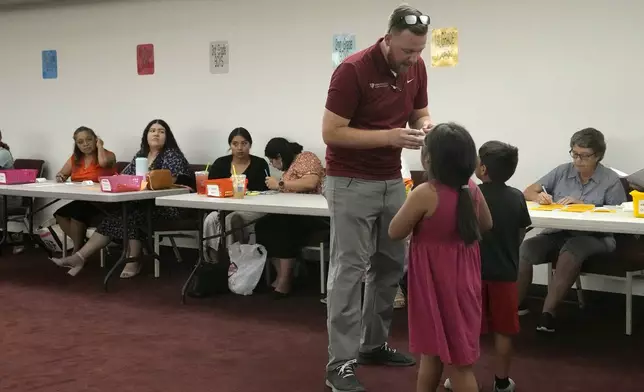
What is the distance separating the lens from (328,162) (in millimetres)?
2770

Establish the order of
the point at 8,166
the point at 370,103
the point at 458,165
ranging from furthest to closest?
the point at 8,166, the point at 370,103, the point at 458,165

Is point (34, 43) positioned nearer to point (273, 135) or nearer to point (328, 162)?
point (273, 135)

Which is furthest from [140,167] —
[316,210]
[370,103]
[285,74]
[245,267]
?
[370,103]

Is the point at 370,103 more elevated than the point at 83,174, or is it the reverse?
the point at 370,103

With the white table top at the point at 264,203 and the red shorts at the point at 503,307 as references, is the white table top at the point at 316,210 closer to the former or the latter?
the white table top at the point at 264,203

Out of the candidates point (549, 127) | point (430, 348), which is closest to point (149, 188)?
point (549, 127)

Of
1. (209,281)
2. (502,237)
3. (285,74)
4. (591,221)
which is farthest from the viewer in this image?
(285,74)

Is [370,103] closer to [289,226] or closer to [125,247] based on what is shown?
[289,226]

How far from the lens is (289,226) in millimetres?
4453

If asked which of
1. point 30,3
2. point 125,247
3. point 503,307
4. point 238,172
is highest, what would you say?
point 30,3

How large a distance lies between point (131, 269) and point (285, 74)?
185 cm

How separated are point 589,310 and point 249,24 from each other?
329 centimetres

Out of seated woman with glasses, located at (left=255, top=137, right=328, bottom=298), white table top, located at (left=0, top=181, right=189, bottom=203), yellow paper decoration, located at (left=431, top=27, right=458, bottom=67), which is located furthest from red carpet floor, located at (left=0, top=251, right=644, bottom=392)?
yellow paper decoration, located at (left=431, top=27, right=458, bottom=67)

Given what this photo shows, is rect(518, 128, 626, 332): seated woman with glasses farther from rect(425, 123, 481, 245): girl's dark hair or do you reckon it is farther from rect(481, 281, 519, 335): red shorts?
rect(425, 123, 481, 245): girl's dark hair
